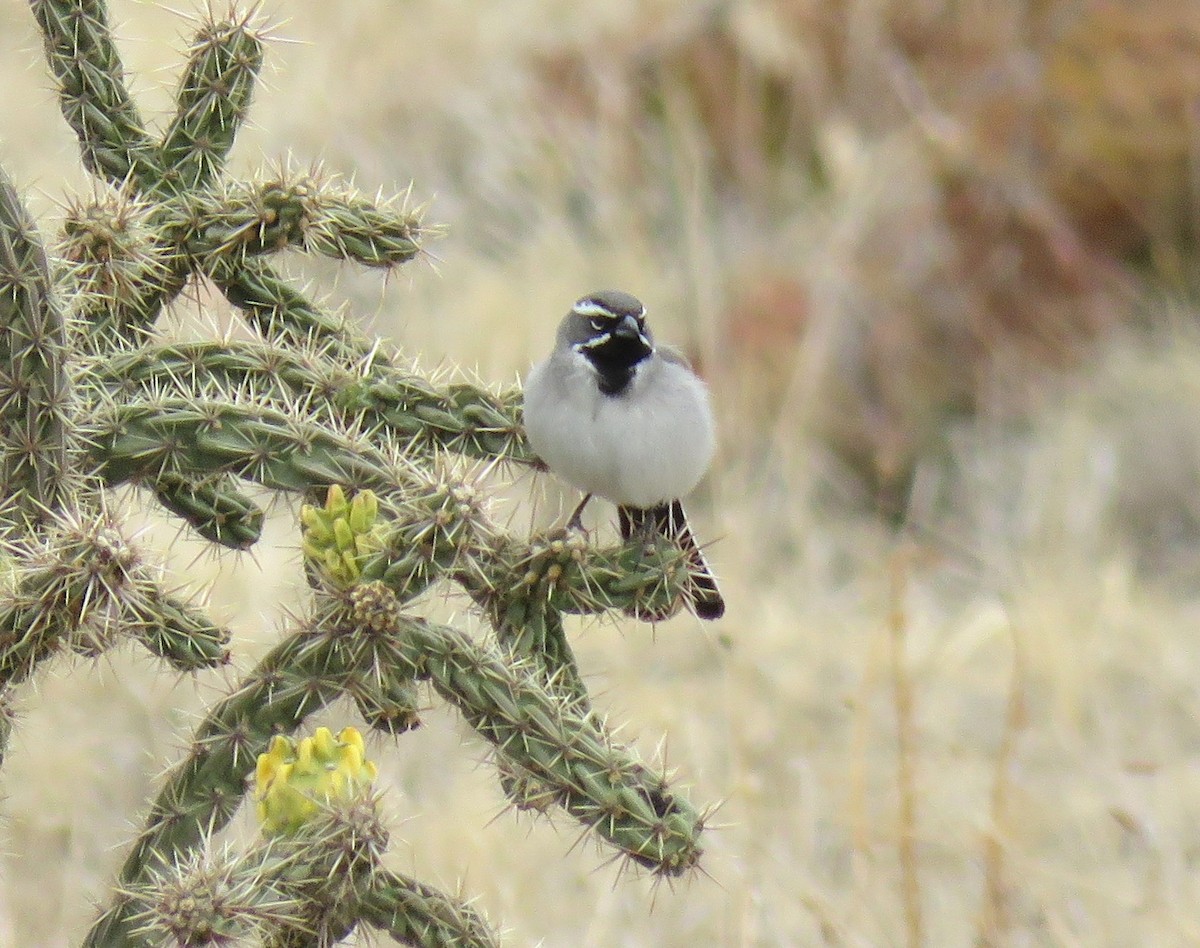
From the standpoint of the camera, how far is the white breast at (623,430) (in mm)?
3025

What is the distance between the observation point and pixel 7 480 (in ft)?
7.38

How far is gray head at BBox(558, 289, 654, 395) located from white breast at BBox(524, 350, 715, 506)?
2 centimetres

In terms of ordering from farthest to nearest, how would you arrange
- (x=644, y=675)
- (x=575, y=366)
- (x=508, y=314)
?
(x=508, y=314) → (x=644, y=675) → (x=575, y=366)

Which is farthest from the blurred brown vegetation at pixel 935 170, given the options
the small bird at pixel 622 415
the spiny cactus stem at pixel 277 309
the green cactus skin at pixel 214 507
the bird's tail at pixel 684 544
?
the green cactus skin at pixel 214 507

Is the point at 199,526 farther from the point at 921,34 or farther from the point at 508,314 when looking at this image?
the point at 921,34

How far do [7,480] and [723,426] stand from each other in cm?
519

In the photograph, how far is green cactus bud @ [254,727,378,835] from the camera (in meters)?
2.04

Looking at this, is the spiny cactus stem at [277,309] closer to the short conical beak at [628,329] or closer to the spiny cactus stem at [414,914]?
the short conical beak at [628,329]

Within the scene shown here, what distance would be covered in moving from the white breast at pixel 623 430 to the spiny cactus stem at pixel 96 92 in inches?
33.6

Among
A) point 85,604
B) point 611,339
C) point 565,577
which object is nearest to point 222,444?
point 85,604

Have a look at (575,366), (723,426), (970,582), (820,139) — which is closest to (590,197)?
(820,139)

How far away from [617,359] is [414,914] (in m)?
1.45

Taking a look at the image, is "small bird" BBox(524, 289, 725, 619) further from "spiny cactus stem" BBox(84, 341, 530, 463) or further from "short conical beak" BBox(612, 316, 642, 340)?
"spiny cactus stem" BBox(84, 341, 530, 463)

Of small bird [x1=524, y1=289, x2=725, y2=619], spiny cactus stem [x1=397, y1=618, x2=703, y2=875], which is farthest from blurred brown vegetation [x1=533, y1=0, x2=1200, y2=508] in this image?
spiny cactus stem [x1=397, y1=618, x2=703, y2=875]
